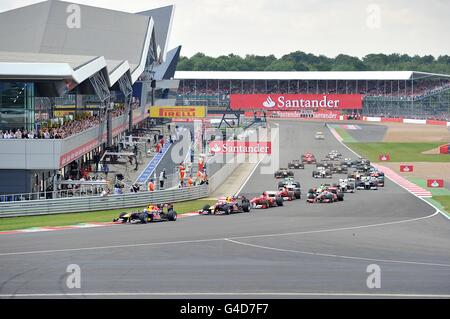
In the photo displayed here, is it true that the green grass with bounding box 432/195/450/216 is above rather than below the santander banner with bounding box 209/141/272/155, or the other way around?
below

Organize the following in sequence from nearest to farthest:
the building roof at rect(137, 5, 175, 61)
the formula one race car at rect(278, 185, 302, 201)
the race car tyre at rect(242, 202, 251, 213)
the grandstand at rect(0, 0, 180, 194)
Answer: the race car tyre at rect(242, 202, 251, 213)
the grandstand at rect(0, 0, 180, 194)
the formula one race car at rect(278, 185, 302, 201)
the building roof at rect(137, 5, 175, 61)

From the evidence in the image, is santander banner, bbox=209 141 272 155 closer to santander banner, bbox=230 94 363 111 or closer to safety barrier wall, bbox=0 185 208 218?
safety barrier wall, bbox=0 185 208 218

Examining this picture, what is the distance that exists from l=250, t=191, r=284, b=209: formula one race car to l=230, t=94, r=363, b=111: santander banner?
107453 mm

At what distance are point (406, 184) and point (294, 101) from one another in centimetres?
10439

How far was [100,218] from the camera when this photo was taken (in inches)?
→ 1452

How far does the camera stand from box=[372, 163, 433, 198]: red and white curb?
2007 inches

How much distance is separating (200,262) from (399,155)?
6345cm

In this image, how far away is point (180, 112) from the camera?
70938 mm

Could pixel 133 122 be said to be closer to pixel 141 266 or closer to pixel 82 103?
pixel 82 103

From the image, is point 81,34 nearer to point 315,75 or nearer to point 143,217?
point 143,217

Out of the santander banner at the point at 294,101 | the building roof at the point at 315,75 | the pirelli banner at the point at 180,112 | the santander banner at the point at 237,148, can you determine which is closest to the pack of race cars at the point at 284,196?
the santander banner at the point at 237,148

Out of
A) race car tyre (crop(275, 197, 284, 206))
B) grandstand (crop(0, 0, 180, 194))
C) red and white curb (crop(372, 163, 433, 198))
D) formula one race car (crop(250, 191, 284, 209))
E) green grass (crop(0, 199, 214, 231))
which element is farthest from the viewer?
red and white curb (crop(372, 163, 433, 198))

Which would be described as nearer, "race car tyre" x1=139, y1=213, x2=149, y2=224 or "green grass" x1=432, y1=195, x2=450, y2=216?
"race car tyre" x1=139, y1=213, x2=149, y2=224

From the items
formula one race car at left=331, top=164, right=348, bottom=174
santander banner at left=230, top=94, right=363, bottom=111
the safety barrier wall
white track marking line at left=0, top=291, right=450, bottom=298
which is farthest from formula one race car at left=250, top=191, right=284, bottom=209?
santander banner at left=230, top=94, right=363, bottom=111
